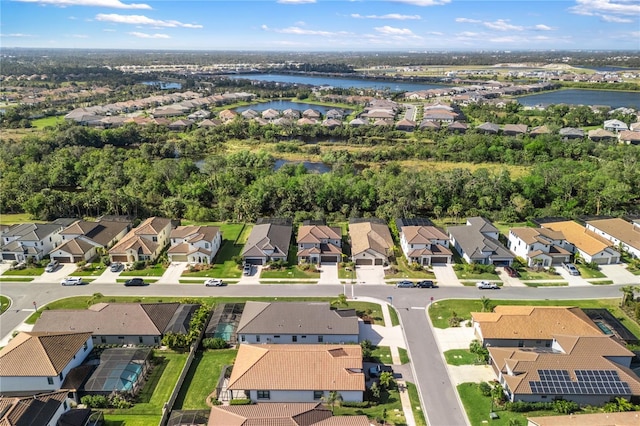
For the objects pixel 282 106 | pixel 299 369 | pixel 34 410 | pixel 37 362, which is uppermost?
pixel 282 106

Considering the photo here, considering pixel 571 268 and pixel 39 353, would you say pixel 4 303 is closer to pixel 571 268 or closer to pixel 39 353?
pixel 39 353

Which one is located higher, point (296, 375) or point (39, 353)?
point (39, 353)

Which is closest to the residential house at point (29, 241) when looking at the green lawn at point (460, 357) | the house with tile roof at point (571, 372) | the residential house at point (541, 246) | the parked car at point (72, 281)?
the parked car at point (72, 281)

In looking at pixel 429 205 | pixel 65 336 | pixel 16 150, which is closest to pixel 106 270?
pixel 65 336

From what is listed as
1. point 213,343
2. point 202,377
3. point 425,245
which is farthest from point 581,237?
point 202,377

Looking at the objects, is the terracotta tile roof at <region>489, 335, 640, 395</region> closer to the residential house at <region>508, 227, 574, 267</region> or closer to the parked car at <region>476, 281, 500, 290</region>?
the parked car at <region>476, 281, 500, 290</region>

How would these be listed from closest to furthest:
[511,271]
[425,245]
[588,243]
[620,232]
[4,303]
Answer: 1. [4,303]
2. [511,271]
3. [425,245]
4. [588,243]
5. [620,232]

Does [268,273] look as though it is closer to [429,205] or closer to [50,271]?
[50,271]

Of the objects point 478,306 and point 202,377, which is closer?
point 202,377
